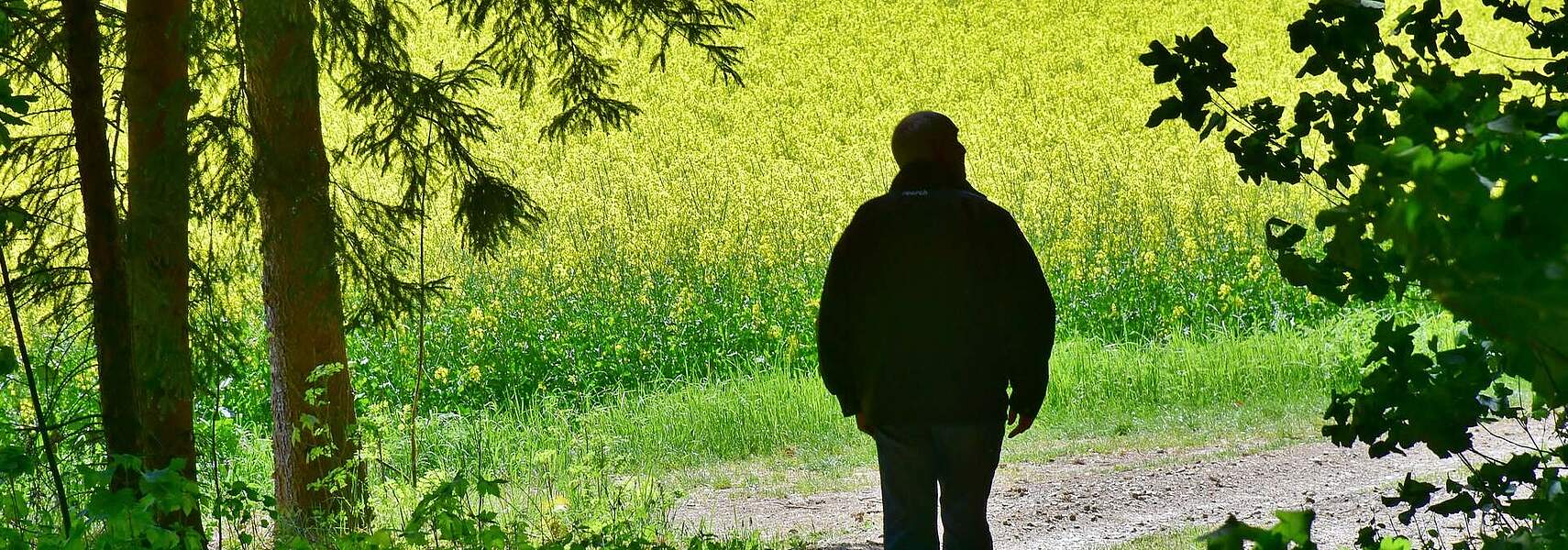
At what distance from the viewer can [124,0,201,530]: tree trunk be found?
4871 mm

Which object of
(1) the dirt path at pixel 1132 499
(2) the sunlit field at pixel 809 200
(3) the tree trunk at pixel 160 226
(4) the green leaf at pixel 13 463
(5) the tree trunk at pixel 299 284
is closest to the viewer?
(4) the green leaf at pixel 13 463

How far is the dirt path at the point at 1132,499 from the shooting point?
23.9 feet

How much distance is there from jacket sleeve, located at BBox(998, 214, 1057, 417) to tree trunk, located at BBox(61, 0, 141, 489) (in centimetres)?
248

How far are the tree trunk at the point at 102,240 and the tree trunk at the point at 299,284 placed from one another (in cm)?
170

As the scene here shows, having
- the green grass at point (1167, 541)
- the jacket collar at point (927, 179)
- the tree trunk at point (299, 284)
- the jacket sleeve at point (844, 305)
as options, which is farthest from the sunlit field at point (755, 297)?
the green grass at point (1167, 541)

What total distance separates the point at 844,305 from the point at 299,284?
3.57m

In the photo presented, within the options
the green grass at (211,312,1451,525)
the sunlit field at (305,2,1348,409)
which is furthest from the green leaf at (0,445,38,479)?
the green grass at (211,312,1451,525)

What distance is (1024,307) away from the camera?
4.11 meters

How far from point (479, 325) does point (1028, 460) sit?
18.3 ft

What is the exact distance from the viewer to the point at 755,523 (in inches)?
310

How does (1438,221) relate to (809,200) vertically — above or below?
below

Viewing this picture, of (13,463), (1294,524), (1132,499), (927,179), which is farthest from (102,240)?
(1132,499)

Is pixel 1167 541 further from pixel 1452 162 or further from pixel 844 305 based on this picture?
pixel 1452 162

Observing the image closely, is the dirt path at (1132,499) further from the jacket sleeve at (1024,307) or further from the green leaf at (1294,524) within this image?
the green leaf at (1294,524)
